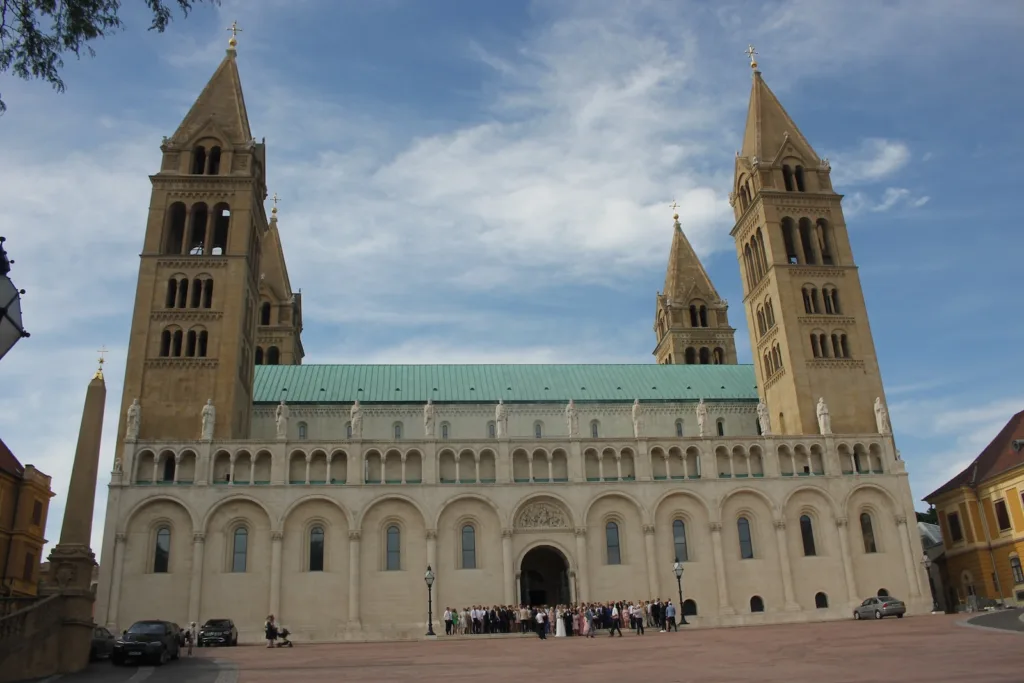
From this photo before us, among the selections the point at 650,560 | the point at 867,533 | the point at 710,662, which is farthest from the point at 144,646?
the point at 867,533

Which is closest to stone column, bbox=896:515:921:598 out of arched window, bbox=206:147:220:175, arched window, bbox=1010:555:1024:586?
arched window, bbox=1010:555:1024:586

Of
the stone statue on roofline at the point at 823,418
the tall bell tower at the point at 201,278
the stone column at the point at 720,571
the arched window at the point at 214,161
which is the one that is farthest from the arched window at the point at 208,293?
the stone statue on roofline at the point at 823,418

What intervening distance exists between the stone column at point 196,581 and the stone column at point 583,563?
66.4 ft

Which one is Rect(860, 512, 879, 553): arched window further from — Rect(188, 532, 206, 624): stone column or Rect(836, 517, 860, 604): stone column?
Rect(188, 532, 206, 624): stone column

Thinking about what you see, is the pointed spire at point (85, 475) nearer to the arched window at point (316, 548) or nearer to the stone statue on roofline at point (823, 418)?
the arched window at point (316, 548)

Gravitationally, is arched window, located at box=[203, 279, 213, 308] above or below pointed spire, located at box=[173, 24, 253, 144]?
below

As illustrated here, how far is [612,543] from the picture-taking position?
48.5 metres

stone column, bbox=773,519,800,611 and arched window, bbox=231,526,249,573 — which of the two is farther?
stone column, bbox=773,519,800,611

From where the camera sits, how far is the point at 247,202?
2147 inches

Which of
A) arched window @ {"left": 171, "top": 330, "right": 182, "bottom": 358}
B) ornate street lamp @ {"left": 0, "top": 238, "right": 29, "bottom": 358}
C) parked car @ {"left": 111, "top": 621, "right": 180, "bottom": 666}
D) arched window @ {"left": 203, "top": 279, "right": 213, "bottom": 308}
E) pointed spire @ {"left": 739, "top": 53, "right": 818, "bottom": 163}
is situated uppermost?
pointed spire @ {"left": 739, "top": 53, "right": 818, "bottom": 163}

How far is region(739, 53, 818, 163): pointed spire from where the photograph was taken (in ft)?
205

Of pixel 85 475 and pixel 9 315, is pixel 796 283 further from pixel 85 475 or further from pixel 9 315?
pixel 9 315

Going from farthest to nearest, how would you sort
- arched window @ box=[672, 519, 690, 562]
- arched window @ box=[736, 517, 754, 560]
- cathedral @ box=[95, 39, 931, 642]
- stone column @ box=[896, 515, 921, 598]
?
1. arched window @ box=[736, 517, 754, 560]
2. arched window @ box=[672, 519, 690, 562]
3. stone column @ box=[896, 515, 921, 598]
4. cathedral @ box=[95, 39, 931, 642]

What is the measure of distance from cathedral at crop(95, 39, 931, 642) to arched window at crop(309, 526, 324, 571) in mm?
124
